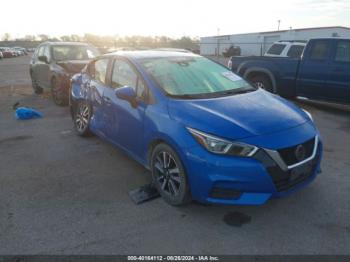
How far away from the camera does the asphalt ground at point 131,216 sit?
114 inches

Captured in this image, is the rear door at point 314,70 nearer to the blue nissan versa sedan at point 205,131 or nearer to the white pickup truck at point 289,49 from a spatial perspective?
the white pickup truck at point 289,49

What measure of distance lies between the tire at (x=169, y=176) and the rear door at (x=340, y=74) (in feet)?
18.7

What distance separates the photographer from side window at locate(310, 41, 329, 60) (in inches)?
308

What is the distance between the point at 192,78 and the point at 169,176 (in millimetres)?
1309

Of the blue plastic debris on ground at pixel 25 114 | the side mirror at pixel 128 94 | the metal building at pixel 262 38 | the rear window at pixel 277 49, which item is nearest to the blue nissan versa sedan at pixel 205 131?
the side mirror at pixel 128 94

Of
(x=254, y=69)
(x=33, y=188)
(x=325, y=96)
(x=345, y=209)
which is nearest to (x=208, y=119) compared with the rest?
(x=345, y=209)

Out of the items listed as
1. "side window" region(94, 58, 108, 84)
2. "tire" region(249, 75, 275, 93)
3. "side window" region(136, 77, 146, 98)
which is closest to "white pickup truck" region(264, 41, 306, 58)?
"tire" region(249, 75, 275, 93)

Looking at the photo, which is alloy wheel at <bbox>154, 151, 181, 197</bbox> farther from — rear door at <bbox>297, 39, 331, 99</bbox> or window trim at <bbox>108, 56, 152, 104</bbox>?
rear door at <bbox>297, 39, 331, 99</bbox>

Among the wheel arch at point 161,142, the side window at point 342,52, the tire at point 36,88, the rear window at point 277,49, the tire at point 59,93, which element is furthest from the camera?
the tire at point 36,88

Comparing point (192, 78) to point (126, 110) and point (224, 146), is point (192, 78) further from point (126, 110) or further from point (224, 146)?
point (224, 146)

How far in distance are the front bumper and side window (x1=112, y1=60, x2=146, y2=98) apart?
1194 millimetres

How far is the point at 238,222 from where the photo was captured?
324cm

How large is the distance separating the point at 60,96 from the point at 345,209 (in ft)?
24.1

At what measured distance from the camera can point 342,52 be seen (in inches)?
298
